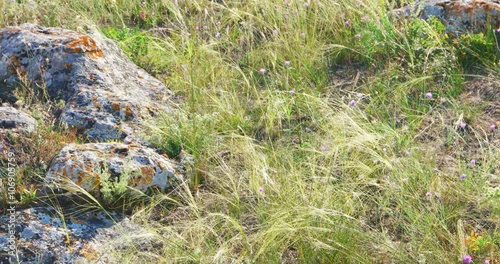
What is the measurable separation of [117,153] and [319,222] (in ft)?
4.76

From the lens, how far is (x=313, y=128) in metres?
5.04

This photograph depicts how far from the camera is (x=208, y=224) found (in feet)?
13.3

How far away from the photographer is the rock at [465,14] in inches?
221

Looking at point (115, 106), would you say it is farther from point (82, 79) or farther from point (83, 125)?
point (82, 79)

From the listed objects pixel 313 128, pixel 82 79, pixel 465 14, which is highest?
pixel 82 79

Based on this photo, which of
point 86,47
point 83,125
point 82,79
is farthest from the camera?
point 86,47

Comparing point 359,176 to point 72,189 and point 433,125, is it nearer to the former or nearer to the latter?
point 433,125

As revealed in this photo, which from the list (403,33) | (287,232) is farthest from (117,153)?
(403,33)

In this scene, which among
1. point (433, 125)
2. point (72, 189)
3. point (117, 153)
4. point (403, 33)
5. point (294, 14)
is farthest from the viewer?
point (294, 14)

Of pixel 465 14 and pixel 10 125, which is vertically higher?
pixel 10 125

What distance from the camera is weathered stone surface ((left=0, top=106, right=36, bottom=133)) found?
175 inches

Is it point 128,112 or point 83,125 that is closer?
point 83,125

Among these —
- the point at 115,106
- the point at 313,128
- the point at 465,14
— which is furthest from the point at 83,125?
the point at 465,14

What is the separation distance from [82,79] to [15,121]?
0.71 m
